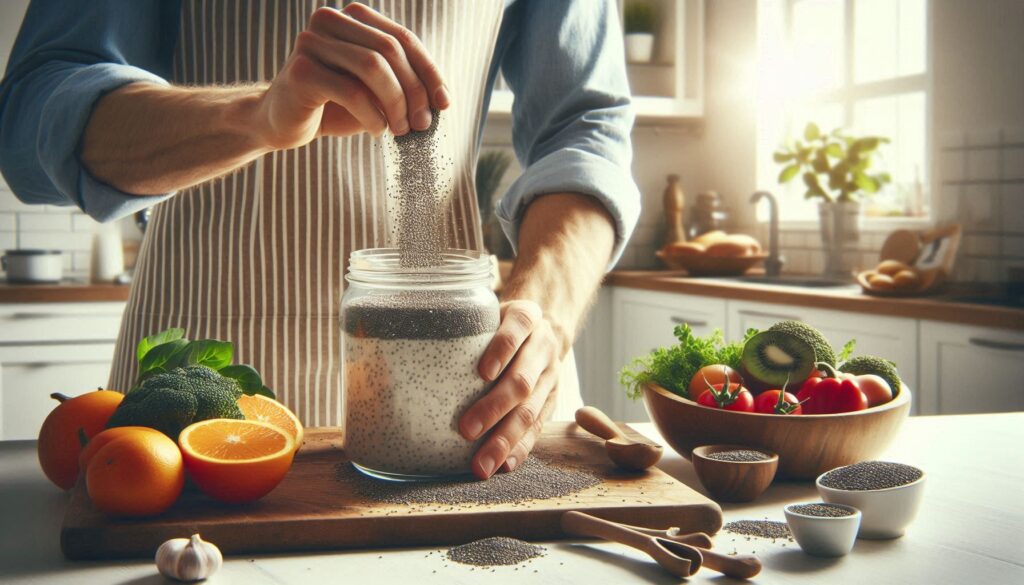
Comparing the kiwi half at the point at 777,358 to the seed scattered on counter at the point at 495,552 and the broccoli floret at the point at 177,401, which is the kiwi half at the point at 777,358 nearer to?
the seed scattered on counter at the point at 495,552

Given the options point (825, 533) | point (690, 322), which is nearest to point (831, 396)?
point (825, 533)

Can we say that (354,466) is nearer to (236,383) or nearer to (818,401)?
(236,383)

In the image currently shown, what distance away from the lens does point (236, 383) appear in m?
0.87

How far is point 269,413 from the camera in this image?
89 centimetres

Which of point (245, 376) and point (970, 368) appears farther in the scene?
point (970, 368)

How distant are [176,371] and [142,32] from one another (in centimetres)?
60

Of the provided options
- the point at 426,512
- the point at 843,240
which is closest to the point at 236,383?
the point at 426,512

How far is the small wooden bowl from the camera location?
82cm

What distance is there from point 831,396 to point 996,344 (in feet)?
4.94

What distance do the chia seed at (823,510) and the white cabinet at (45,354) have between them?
257 cm

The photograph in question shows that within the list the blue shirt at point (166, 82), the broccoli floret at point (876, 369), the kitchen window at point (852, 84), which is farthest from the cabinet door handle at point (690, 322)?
the broccoli floret at point (876, 369)

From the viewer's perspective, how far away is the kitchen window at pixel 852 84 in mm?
3354

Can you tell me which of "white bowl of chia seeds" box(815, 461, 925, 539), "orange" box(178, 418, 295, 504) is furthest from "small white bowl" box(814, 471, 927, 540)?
"orange" box(178, 418, 295, 504)

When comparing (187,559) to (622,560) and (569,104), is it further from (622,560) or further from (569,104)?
(569,104)
